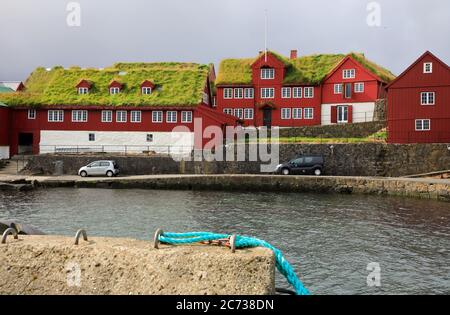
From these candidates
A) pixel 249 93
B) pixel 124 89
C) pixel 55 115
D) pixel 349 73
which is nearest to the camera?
pixel 55 115

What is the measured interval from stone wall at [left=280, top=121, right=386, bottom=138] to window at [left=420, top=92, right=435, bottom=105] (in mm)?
8584

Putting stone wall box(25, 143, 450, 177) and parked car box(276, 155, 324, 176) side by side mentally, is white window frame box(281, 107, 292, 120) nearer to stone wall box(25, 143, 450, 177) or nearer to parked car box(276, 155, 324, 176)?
stone wall box(25, 143, 450, 177)

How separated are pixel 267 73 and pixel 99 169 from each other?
27615mm

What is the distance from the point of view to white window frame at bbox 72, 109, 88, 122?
1927 inches

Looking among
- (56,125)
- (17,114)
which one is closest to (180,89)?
(56,125)

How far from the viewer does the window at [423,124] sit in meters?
42.1

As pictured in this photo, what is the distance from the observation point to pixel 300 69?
5938 centimetres

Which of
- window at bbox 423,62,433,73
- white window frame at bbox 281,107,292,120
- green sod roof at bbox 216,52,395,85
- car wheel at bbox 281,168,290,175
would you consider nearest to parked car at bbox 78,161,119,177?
car wheel at bbox 281,168,290,175

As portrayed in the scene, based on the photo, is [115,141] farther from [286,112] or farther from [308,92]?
[308,92]

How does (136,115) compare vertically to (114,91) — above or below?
below

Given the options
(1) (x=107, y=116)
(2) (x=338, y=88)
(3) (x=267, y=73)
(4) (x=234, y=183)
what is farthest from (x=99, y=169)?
(2) (x=338, y=88)

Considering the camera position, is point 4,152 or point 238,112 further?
point 238,112

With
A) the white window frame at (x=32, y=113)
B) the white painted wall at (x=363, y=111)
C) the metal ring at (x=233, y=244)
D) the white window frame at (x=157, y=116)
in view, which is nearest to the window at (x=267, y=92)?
the white painted wall at (x=363, y=111)
